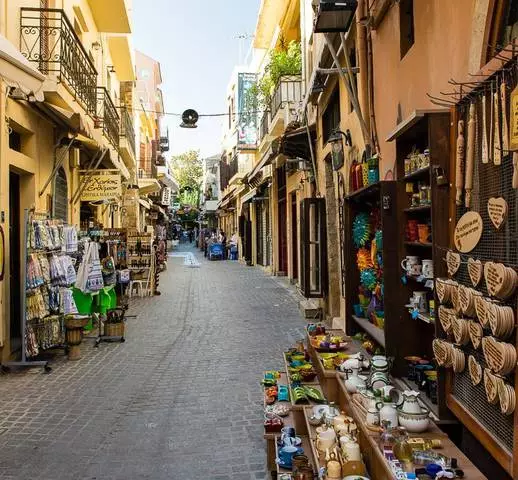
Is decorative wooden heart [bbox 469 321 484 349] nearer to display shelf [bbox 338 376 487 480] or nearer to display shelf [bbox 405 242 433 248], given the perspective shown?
display shelf [bbox 338 376 487 480]

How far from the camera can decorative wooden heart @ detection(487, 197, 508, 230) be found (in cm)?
281

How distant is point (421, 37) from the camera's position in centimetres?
483

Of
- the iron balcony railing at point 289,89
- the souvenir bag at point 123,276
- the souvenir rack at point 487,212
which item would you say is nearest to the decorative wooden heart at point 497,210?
the souvenir rack at point 487,212

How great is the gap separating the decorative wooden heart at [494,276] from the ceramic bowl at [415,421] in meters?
1.05

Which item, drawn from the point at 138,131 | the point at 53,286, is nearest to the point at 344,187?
the point at 53,286

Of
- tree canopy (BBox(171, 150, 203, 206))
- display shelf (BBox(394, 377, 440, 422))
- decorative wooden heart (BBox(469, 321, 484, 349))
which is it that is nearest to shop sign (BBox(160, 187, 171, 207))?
tree canopy (BBox(171, 150, 203, 206))

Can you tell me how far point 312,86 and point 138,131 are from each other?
22.1 m

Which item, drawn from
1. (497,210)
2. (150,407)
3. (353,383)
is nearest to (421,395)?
(353,383)

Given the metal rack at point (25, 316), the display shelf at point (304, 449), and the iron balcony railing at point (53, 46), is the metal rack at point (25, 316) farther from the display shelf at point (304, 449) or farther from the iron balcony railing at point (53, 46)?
the display shelf at point (304, 449)

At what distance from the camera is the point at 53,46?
9.06 meters

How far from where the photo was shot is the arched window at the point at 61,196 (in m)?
10.4

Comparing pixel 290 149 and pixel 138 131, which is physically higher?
pixel 138 131

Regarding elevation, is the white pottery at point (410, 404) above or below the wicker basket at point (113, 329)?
above

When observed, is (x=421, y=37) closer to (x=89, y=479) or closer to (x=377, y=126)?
(x=377, y=126)
